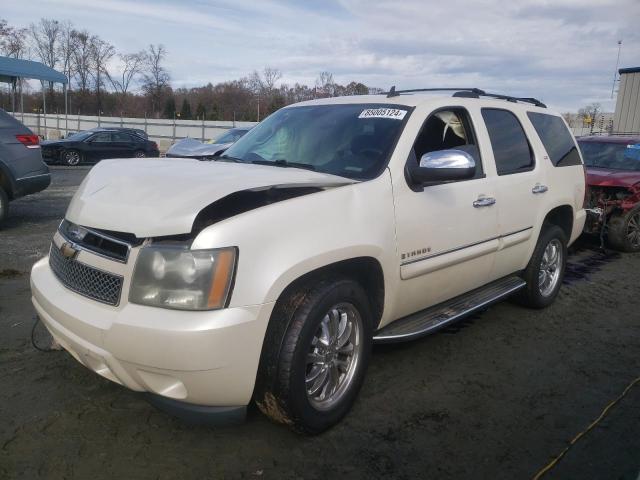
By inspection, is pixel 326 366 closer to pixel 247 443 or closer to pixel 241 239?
pixel 247 443

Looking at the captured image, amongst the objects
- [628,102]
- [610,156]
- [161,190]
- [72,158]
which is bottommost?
[72,158]

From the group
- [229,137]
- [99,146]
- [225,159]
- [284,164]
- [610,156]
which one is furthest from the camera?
[99,146]

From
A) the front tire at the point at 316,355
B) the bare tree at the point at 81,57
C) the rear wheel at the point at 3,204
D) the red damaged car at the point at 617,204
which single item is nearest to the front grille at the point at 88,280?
the front tire at the point at 316,355

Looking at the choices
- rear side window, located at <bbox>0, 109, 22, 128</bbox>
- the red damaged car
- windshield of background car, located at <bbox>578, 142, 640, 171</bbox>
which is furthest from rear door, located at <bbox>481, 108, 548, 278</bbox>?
rear side window, located at <bbox>0, 109, 22, 128</bbox>

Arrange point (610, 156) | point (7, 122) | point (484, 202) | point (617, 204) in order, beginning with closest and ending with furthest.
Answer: point (484, 202)
point (617, 204)
point (7, 122)
point (610, 156)

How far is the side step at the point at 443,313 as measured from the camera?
3318 millimetres

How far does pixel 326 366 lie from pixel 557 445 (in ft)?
4.28

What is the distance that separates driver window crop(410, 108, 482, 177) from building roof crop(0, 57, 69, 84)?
80.1 feet

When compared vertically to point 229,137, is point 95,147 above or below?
below

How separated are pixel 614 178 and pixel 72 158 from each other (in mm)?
19214

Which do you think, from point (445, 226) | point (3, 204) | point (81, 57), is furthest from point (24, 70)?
point (81, 57)

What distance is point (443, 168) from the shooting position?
128 inches

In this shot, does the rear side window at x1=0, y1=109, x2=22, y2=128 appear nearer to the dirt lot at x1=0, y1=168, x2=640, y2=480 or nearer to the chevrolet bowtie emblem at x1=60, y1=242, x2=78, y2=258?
the dirt lot at x1=0, y1=168, x2=640, y2=480

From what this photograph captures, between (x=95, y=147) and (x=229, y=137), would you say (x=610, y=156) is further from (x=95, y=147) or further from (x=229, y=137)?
(x=95, y=147)
